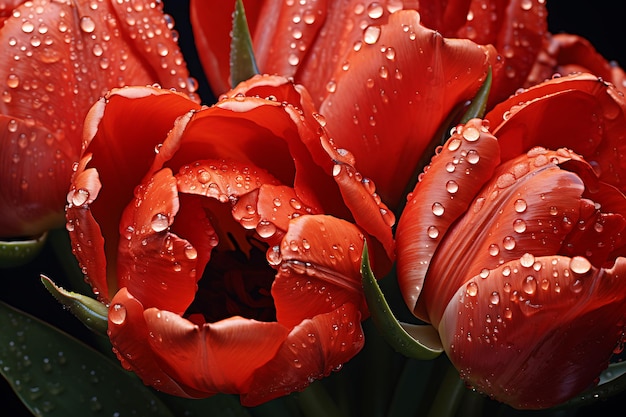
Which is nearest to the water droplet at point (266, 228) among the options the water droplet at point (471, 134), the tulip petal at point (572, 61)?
the water droplet at point (471, 134)

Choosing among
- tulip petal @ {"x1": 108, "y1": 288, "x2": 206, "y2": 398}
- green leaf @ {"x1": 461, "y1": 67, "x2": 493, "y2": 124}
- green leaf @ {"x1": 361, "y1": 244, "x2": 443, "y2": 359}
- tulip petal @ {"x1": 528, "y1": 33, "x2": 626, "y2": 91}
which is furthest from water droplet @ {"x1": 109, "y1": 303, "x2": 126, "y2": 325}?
tulip petal @ {"x1": 528, "y1": 33, "x2": 626, "y2": 91}

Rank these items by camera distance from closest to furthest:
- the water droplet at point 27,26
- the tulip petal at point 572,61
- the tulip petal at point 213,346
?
the tulip petal at point 213,346, the water droplet at point 27,26, the tulip petal at point 572,61

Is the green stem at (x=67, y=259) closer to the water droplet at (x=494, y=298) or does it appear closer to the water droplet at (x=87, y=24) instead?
the water droplet at (x=87, y=24)

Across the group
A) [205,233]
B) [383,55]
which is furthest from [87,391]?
[383,55]

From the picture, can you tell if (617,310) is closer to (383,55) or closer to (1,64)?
(383,55)

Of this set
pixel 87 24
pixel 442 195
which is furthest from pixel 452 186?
pixel 87 24

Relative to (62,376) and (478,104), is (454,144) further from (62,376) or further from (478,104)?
(62,376)
